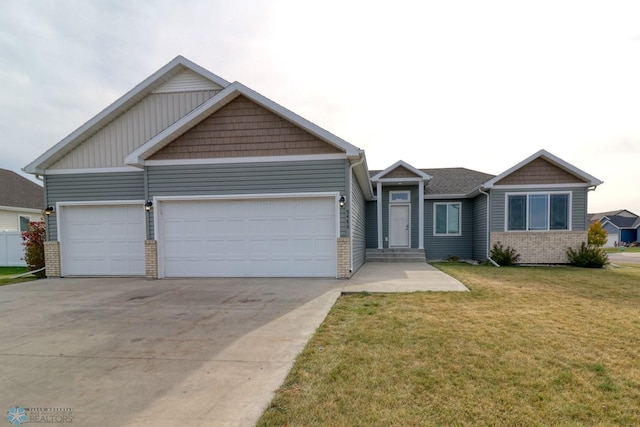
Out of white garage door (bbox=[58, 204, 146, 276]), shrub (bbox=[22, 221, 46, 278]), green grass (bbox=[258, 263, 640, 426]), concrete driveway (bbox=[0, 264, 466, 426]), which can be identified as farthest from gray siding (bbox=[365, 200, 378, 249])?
shrub (bbox=[22, 221, 46, 278])

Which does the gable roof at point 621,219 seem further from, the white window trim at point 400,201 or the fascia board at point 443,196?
the white window trim at point 400,201

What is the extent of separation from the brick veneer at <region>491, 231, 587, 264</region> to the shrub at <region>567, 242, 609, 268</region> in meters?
0.18

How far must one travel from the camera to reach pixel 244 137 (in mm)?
8344

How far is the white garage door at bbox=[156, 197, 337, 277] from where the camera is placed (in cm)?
840

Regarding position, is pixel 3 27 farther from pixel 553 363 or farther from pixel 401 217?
pixel 401 217

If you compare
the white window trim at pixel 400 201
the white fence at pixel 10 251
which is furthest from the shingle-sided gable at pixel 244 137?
the white fence at pixel 10 251

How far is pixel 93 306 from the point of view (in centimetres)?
579

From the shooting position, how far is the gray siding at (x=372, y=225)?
47.7 ft

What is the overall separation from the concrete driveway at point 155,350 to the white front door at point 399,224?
724 centimetres

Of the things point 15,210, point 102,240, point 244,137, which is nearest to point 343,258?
point 244,137

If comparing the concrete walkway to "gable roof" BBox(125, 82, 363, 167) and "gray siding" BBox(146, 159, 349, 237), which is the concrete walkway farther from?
"gable roof" BBox(125, 82, 363, 167)

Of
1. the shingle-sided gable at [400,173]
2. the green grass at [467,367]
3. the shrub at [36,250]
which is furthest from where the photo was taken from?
the shingle-sided gable at [400,173]

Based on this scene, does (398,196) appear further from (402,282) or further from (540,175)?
(402,282)

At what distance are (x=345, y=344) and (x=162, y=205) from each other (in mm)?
7413
